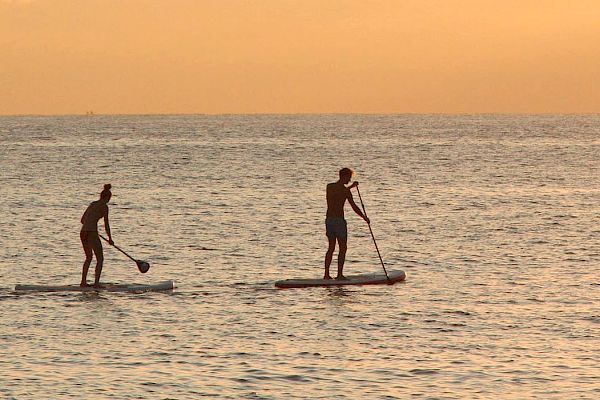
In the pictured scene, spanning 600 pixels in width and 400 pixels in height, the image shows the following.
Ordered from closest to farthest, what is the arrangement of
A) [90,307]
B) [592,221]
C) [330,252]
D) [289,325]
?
[289,325] < [90,307] < [330,252] < [592,221]

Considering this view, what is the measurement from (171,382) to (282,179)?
59425 mm

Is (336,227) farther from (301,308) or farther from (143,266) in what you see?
(143,266)

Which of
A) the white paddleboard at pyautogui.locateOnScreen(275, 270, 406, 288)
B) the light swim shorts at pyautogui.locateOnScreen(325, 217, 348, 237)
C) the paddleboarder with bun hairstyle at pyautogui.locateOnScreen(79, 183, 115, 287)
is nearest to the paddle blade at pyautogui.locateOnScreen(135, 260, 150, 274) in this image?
the paddleboarder with bun hairstyle at pyautogui.locateOnScreen(79, 183, 115, 287)

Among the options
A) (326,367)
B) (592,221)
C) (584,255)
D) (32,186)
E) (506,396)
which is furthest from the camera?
(32,186)

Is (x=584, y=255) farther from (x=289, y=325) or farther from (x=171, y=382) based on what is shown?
(x=171, y=382)

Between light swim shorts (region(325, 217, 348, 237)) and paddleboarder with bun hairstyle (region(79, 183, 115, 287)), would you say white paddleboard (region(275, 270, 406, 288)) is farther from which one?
paddleboarder with bun hairstyle (region(79, 183, 115, 287))

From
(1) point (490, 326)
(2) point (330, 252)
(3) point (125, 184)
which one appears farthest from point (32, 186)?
(1) point (490, 326)

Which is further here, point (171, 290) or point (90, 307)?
point (171, 290)

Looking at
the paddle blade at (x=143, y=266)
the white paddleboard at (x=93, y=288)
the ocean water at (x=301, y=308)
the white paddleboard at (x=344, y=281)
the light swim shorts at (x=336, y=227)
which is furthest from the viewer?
the paddle blade at (x=143, y=266)

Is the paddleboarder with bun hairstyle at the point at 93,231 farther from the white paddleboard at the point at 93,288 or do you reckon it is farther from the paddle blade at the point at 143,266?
the paddle blade at the point at 143,266

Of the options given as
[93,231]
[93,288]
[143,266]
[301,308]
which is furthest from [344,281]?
[93,231]

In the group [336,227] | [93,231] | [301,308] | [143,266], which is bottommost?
[301,308]

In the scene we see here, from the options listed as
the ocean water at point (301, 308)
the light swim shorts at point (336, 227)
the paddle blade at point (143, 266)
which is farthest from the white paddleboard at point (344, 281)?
the paddle blade at point (143, 266)

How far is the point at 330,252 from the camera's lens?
1004 inches
